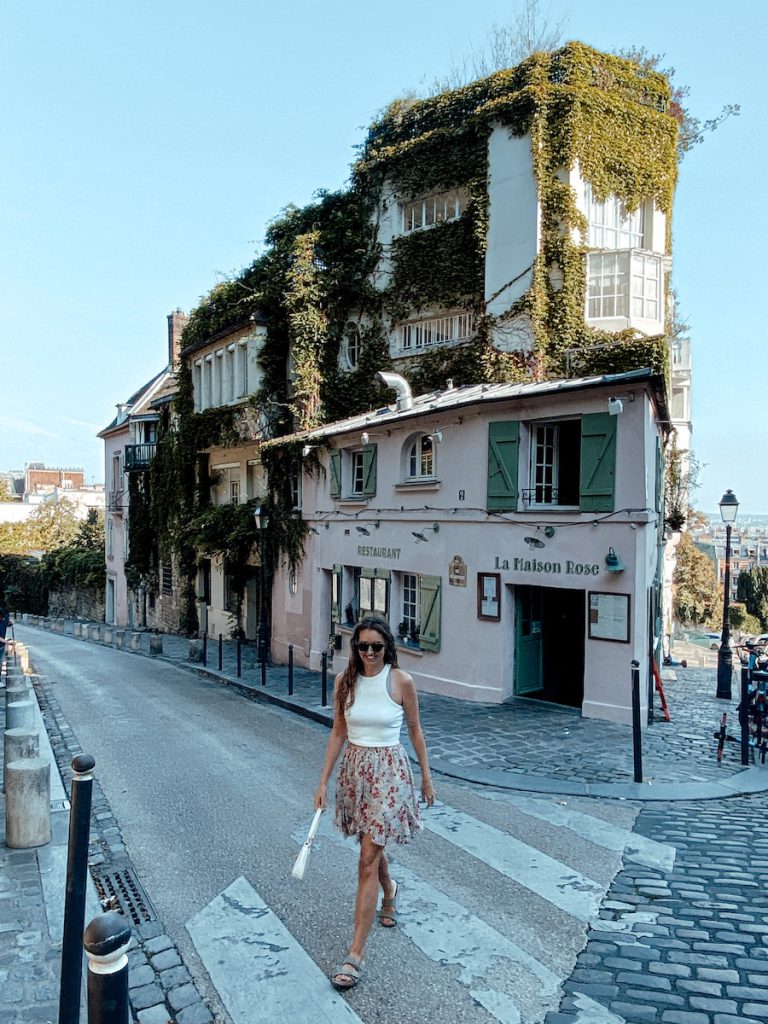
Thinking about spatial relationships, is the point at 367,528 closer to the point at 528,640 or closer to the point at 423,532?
the point at 423,532

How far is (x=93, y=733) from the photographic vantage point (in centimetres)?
1049

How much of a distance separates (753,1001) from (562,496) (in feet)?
33.9

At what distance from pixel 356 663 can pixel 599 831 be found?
3.54 metres

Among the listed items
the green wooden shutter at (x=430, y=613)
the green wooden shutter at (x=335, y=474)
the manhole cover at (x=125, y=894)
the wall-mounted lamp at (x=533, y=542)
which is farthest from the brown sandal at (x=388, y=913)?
the green wooden shutter at (x=335, y=474)

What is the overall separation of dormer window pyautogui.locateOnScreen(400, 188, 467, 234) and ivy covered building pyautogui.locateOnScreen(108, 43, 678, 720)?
0.15 feet

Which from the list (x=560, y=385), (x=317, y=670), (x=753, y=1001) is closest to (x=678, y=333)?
(x=560, y=385)

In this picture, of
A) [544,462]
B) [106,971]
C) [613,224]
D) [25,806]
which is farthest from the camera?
[613,224]

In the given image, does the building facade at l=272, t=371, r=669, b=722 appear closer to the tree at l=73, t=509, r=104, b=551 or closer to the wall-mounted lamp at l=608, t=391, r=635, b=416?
the wall-mounted lamp at l=608, t=391, r=635, b=416

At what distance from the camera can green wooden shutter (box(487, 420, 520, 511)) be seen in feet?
41.1

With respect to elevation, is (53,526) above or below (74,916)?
above

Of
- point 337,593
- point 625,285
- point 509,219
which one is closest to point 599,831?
point 337,593

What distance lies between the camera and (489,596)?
1278 cm

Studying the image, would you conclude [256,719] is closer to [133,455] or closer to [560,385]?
[560,385]

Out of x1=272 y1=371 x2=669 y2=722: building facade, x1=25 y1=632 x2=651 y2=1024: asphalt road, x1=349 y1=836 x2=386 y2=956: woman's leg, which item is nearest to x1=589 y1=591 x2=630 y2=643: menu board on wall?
x1=272 y1=371 x2=669 y2=722: building facade
